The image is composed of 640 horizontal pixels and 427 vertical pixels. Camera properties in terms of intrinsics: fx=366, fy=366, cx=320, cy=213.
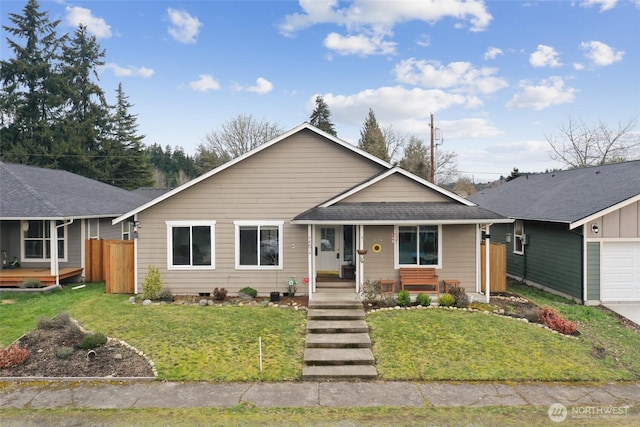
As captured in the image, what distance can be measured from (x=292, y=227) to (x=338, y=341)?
17.3 ft

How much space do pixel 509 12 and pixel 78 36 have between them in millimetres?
43496

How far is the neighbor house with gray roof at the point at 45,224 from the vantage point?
1385cm

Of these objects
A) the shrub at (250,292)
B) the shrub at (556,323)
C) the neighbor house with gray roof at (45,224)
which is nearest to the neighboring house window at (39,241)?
the neighbor house with gray roof at (45,224)

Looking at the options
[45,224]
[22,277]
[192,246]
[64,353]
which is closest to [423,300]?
[192,246]

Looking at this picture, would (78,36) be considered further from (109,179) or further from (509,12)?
(509,12)

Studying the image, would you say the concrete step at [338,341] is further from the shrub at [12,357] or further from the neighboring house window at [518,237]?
the neighboring house window at [518,237]

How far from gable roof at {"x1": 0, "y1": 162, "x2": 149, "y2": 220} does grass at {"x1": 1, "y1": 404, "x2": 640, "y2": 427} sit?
9.99 metres

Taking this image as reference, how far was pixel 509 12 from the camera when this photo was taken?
16016 millimetres

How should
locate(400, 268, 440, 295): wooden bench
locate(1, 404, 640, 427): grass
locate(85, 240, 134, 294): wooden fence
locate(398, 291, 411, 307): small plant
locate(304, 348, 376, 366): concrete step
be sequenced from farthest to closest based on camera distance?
locate(85, 240, 134, 294): wooden fence, locate(400, 268, 440, 295): wooden bench, locate(398, 291, 411, 307): small plant, locate(304, 348, 376, 366): concrete step, locate(1, 404, 640, 427): grass

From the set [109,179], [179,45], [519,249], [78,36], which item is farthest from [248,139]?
[519,249]

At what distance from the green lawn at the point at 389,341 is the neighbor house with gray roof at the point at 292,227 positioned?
6.29 ft

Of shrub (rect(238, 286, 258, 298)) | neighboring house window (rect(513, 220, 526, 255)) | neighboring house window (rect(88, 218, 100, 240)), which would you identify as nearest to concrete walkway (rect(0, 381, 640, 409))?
shrub (rect(238, 286, 258, 298))

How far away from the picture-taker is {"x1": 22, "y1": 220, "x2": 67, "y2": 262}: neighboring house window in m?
15.1

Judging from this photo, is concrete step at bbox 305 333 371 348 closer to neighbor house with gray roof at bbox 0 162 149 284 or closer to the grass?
the grass
